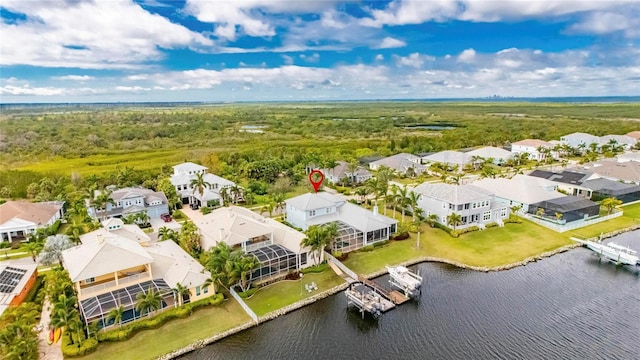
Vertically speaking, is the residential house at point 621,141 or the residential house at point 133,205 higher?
Answer: the residential house at point 621,141

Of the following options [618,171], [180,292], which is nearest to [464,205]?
[180,292]

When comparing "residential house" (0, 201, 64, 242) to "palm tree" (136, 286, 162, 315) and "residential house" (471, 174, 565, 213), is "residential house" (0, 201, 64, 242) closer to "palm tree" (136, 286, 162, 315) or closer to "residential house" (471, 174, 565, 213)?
"palm tree" (136, 286, 162, 315)

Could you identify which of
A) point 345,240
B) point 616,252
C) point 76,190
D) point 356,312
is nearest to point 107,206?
point 76,190

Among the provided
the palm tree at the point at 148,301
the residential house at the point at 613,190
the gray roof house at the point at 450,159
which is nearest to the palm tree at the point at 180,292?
the palm tree at the point at 148,301

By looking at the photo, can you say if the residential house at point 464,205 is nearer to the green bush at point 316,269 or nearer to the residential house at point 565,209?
the residential house at point 565,209

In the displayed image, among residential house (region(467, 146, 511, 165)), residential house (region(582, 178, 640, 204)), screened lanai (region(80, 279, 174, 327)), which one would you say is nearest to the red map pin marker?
residential house (region(467, 146, 511, 165))

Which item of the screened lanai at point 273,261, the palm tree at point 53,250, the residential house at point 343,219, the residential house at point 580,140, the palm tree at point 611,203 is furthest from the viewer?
the residential house at point 580,140

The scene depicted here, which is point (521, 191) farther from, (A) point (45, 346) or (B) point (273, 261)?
(A) point (45, 346)
